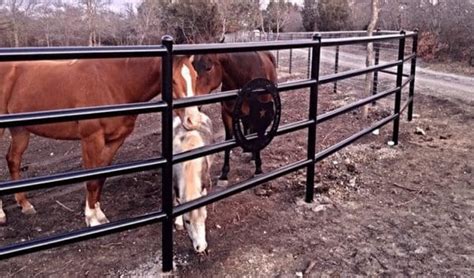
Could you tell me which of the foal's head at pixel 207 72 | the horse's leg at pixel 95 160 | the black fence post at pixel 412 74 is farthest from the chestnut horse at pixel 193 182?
the black fence post at pixel 412 74

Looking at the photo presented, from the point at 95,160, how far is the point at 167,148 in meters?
1.10

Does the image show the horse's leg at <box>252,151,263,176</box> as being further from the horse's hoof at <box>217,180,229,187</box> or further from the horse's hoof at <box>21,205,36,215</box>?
the horse's hoof at <box>21,205,36,215</box>

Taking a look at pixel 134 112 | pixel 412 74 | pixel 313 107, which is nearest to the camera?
pixel 134 112

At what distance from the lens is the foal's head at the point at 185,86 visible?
2.67 meters

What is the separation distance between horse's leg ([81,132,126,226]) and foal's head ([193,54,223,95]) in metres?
0.90

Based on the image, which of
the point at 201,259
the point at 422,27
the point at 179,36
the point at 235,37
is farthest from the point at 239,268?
the point at 422,27

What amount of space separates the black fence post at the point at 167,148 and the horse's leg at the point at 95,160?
0.96 metres

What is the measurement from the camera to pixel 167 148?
2299 millimetres

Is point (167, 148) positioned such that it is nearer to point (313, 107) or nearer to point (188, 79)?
point (188, 79)

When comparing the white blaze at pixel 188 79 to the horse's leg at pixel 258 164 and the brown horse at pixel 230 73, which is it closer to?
the brown horse at pixel 230 73

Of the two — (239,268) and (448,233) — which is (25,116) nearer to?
(239,268)

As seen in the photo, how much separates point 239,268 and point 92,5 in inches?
340

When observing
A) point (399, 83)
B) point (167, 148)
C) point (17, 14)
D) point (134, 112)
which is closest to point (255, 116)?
point (167, 148)

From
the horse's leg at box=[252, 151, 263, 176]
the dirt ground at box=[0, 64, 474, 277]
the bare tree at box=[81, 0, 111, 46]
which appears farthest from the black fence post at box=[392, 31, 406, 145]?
the bare tree at box=[81, 0, 111, 46]
